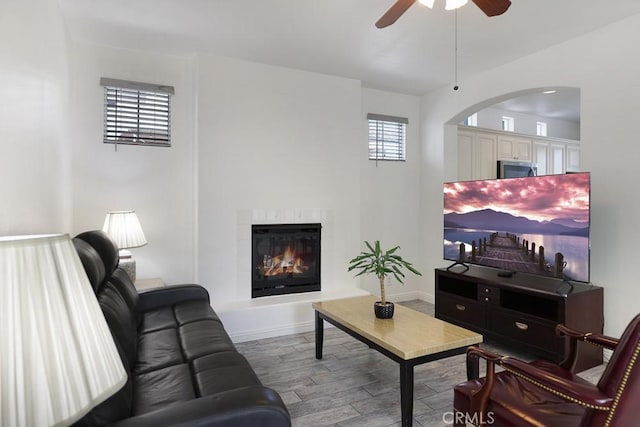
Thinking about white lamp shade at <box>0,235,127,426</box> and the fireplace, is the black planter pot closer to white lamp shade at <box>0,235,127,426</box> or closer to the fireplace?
the fireplace

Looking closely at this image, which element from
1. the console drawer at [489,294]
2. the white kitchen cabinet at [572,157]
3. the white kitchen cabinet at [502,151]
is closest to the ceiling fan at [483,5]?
the console drawer at [489,294]

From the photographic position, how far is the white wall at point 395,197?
4.66 meters

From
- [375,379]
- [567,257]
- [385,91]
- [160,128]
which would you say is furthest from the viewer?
[385,91]

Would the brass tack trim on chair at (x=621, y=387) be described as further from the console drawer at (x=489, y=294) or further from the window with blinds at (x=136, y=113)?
the window with blinds at (x=136, y=113)

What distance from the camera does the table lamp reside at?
119 inches

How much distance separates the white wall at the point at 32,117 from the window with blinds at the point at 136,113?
Result: 0.60 m

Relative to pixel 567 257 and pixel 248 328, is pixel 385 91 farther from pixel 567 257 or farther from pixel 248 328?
pixel 248 328

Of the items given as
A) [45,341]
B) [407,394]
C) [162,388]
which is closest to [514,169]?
[407,394]

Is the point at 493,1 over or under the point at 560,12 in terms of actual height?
under

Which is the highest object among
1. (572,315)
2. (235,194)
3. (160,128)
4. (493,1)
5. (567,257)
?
(493,1)

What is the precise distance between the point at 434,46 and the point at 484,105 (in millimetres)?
1174

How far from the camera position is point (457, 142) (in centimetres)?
478

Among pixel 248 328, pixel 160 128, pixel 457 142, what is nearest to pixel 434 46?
pixel 457 142

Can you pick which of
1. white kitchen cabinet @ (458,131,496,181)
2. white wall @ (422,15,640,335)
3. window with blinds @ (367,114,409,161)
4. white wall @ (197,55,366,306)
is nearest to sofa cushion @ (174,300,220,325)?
white wall @ (197,55,366,306)
